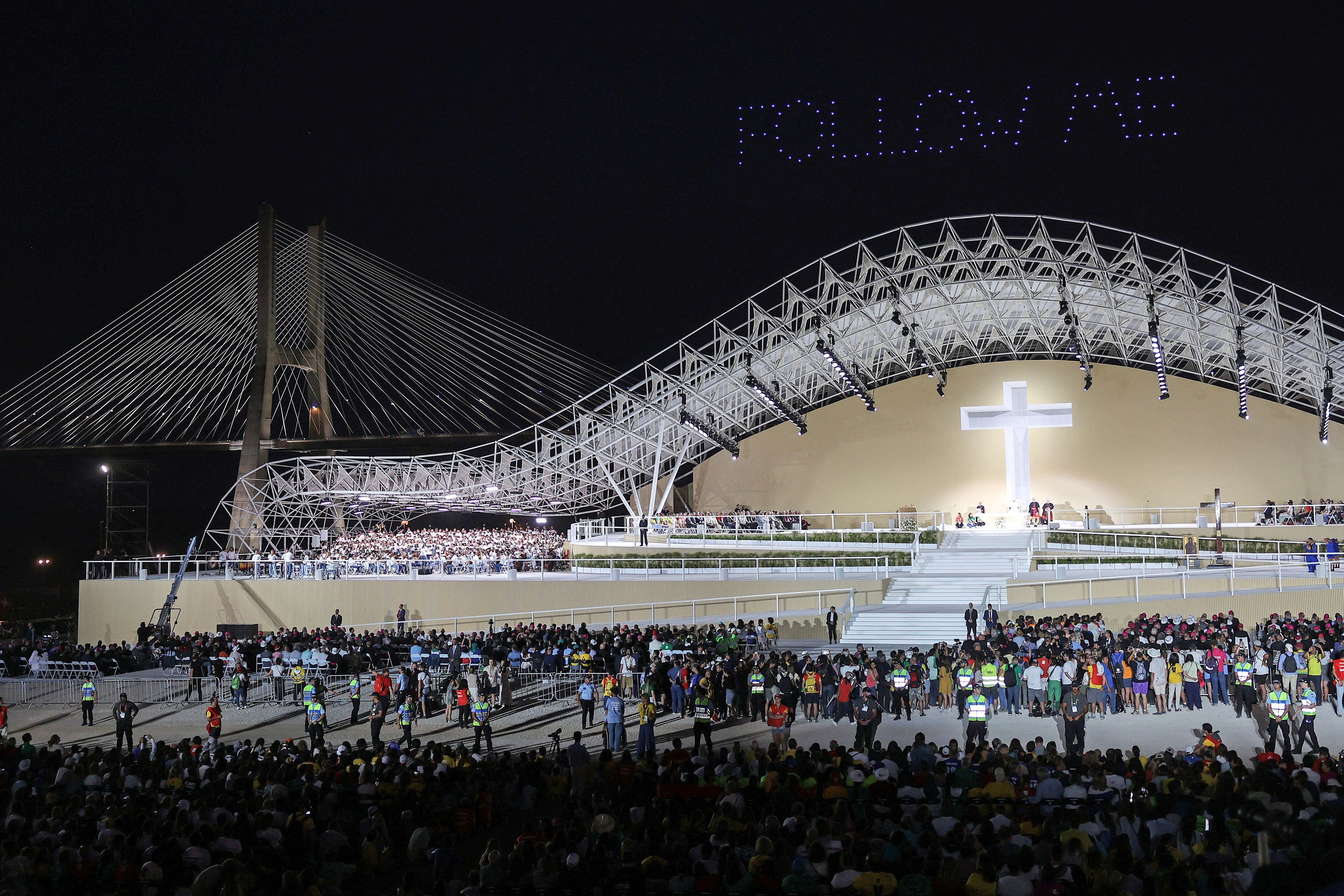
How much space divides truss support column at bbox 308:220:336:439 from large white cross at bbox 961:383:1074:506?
2919 centimetres

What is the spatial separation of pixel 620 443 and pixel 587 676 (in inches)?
1007

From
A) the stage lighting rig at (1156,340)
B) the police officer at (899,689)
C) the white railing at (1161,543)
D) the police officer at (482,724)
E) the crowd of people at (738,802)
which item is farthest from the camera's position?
the stage lighting rig at (1156,340)

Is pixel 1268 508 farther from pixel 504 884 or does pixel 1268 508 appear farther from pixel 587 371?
pixel 504 884

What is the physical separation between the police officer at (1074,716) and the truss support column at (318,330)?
137 ft

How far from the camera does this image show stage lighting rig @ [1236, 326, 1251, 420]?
32.9 meters

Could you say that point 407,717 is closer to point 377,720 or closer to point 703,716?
point 377,720

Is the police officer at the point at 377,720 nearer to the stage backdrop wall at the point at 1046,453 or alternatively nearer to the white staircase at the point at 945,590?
the white staircase at the point at 945,590

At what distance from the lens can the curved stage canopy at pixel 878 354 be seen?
35.4m

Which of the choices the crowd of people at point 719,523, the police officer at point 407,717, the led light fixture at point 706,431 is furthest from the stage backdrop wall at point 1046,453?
the police officer at point 407,717

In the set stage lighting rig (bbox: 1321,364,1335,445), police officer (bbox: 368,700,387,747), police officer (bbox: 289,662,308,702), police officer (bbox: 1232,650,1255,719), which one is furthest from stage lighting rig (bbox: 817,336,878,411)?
police officer (bbox: 368,700,387,747)

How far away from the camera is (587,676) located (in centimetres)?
1825

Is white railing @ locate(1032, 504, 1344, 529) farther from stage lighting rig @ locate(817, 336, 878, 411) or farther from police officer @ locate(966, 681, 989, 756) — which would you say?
police officer @ locate(966, 681, 989, 756)

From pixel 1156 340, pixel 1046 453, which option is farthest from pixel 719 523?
pixel 1156 340

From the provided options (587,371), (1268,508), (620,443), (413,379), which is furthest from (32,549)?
(1268,508)
